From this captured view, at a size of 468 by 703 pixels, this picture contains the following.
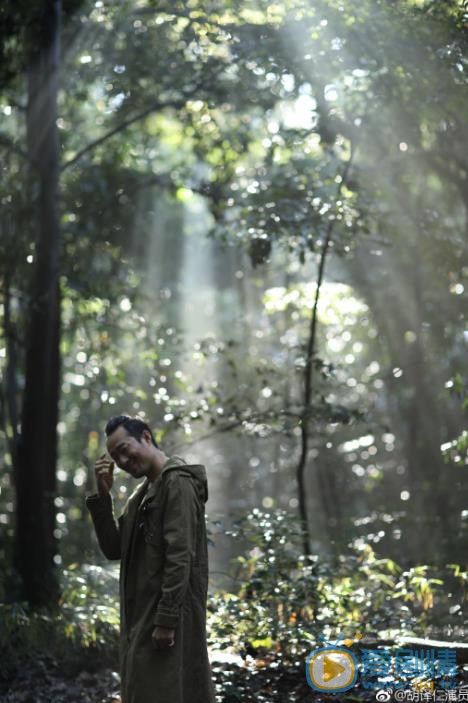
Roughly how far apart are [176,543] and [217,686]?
7.42 ft

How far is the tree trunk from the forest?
0.03m

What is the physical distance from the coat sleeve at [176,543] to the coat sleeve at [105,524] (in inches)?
20.8

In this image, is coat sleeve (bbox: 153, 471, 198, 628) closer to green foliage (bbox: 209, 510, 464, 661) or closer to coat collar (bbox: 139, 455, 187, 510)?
coat collar (bbox: 139, 455, 187, 510)

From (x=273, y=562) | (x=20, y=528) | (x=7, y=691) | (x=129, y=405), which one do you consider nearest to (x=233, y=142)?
(x=129, y=405)

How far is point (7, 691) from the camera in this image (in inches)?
266

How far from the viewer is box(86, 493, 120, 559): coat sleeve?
475cm

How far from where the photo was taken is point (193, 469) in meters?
4.46

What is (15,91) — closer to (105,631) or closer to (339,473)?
(105,631)

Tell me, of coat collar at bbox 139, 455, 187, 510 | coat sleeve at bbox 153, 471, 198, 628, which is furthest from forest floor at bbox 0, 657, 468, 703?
coat collar at bbox 139, 455, 187, 510

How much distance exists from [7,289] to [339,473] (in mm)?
10974

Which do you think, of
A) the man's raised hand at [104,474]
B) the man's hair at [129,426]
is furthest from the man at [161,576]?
the man's raised hand at [104,474]
